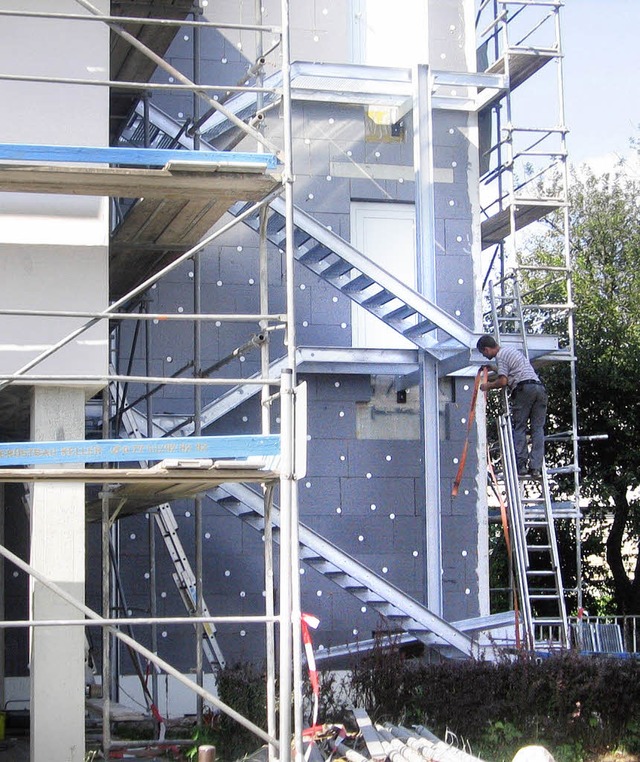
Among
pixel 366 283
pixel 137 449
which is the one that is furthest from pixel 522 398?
pixel 137 449

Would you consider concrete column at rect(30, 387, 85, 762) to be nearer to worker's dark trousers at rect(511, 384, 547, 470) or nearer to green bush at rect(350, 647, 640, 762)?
green bush at rect(350, 647, 640, 762)

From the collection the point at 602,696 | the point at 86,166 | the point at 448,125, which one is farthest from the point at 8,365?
the point at 448,125

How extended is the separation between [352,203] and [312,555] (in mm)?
5492

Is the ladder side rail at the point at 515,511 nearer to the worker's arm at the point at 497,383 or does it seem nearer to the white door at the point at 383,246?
the worker's arm at the point at 497,383

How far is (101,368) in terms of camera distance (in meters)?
9.66

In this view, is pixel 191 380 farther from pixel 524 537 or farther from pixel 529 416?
pixel 529 416

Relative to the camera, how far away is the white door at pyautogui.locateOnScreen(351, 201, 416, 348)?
15867mm

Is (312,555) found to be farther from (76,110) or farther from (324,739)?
(76,110)

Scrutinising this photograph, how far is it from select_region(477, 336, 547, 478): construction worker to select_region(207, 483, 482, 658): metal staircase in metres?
2.66

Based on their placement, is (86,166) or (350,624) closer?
(86,166)

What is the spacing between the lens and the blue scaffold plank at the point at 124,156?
8641 millimetres

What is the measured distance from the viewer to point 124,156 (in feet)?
28.8

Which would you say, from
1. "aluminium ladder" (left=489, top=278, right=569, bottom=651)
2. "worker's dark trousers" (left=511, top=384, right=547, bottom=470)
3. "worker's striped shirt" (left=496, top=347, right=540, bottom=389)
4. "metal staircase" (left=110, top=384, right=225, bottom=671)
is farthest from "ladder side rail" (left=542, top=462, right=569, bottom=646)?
"metal staircase" (left=110, top=384, right=225, bottom=671)

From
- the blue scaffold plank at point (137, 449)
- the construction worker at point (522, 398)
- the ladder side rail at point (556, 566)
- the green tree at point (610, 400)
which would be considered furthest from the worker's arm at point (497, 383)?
the green tree at point (610, 400)
